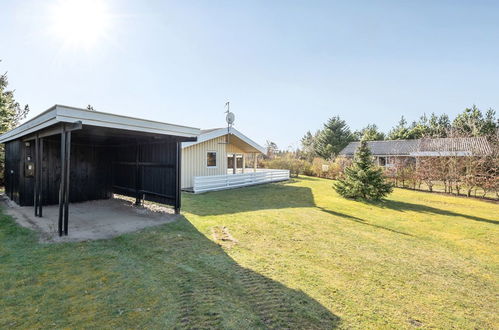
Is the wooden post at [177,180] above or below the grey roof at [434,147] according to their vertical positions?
below

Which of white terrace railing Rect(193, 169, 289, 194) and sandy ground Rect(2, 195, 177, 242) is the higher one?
white terrace railing Rect(193, 169, 289, 194)

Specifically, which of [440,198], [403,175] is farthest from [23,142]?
[403,175]

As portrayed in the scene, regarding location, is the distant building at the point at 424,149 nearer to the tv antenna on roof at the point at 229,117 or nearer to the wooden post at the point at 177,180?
the tv antenna on roof at the point at 229,117

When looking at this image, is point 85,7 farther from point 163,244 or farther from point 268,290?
point 268,290

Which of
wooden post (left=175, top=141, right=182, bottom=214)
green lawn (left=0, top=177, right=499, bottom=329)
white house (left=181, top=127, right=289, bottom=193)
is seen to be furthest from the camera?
white house (left=181, top=127, right=289, bottom=193)

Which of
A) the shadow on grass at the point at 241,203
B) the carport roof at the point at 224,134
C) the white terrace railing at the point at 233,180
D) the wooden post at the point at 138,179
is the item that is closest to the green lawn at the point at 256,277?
the shadow on grass at the point at 241,203

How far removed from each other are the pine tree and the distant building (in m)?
0.79

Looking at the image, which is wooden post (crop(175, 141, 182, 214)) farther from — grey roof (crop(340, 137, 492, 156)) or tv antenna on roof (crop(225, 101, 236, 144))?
grey roof (crop(340, 137, 492, 156))

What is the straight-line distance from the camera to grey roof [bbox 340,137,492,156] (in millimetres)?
13120

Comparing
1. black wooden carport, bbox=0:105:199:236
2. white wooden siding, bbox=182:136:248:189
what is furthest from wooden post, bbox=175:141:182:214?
white wooden siding, bbox=182:136:248:189

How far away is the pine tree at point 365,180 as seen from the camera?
1029 centimetres

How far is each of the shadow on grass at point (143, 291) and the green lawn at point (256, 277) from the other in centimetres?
2

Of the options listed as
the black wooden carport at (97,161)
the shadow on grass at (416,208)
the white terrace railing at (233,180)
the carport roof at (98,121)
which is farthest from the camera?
the white terrace railing at (233,180)

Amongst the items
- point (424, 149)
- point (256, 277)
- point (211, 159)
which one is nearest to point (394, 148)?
point (424, 149)
